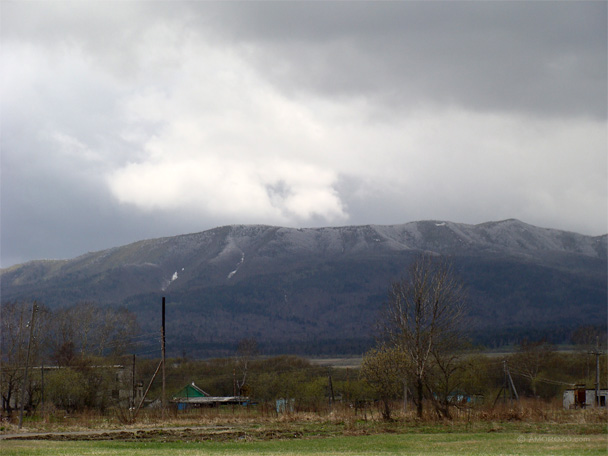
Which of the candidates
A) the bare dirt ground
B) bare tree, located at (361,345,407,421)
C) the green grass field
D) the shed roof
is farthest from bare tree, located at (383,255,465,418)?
the shed roof

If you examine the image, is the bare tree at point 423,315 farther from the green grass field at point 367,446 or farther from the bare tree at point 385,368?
the green grass field at point 367,446

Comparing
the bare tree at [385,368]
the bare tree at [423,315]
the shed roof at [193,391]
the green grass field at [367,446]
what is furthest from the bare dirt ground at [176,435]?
the shed roof at [193,391]

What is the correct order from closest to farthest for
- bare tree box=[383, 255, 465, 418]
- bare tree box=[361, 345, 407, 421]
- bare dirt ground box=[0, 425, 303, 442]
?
bare dirt ground box=[0, 425, 303, 442]
bare tree box=[383, 255, 465, 418]
bare tree box=[361, 345, 407, 421]

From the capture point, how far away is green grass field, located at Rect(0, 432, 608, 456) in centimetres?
2650

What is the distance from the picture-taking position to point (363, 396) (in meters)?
87.0

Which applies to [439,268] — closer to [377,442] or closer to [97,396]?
[377,442]

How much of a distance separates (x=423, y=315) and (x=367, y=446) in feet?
67.2

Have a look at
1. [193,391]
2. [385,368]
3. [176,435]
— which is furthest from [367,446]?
[193,391]

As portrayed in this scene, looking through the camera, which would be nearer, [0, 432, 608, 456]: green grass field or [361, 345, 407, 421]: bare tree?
[0, 432, 608, 456]: green grass field

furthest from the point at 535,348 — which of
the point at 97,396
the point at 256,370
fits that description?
the point at 97,396

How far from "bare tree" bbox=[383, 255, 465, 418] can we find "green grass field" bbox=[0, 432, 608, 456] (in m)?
12.1

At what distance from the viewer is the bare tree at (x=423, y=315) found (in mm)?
49438

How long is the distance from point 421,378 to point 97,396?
38927mm

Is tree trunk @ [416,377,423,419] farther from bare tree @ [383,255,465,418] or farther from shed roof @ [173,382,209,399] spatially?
shed roof @ [173,382,209,399]
